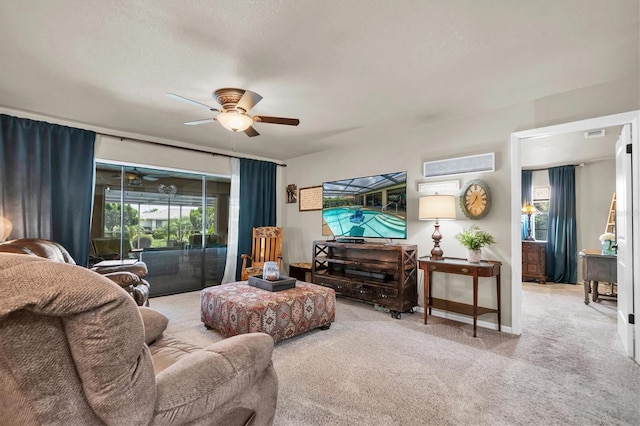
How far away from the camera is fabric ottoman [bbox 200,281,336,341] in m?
2.63

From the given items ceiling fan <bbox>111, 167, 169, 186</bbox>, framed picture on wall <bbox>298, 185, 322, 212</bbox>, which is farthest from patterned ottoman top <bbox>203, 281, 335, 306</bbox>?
ceiling fan <bbox>111, 167, 169, 186</bbox>

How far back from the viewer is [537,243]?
6.16 metres

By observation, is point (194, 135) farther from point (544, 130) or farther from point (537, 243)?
point (537, 243)

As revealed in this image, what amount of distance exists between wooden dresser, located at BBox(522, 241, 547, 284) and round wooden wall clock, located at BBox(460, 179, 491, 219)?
3.72m

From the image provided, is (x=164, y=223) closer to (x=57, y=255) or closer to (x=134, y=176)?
(x=134, y=176)

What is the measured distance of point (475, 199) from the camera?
3432 millimetres

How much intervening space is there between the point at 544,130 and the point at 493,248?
1.27 meters

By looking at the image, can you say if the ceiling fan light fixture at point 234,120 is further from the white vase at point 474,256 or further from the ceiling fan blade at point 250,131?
the white vase at point 474,256

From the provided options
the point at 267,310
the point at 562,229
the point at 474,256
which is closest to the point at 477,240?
the point at 474,256

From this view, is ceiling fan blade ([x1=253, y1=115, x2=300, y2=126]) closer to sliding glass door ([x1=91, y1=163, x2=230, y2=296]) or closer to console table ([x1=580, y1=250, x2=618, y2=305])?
sliding glass door ([x1=91, y1=163, x2=230, y2=296])

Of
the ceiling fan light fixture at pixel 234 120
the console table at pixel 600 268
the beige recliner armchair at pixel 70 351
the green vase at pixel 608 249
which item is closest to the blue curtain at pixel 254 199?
the ceiling fan light fixture at pixel 234 120

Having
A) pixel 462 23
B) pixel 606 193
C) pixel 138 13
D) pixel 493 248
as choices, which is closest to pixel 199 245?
pixel 138 13

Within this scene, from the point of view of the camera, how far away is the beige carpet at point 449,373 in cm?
180

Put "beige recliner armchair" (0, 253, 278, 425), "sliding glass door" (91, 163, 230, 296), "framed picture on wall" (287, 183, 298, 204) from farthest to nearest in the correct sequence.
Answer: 1. "framed picture on wall" (287, 183, 298, 204)
2. "sliding glass door" (91, 163, 230, 296)
3. "beige recliner armchair" (0, 253, 278, 425)
